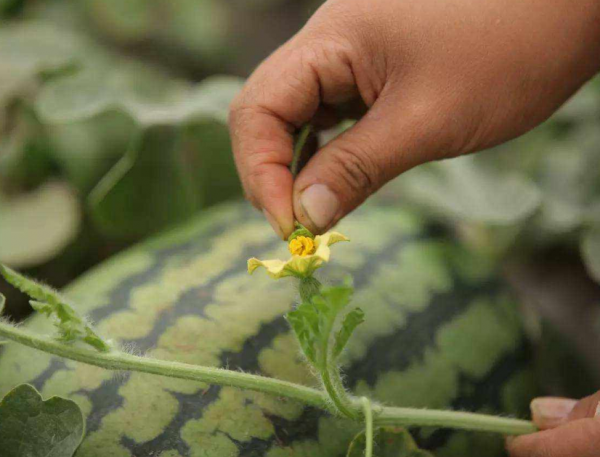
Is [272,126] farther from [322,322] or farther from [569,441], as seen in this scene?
[569,441]

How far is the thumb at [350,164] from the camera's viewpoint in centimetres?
91

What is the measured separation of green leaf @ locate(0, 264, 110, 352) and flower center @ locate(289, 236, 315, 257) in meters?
0.22

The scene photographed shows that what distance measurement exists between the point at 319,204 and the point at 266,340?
261 millimetres

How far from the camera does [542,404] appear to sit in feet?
3.32

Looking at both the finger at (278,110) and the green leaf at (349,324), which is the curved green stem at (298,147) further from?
the green leaf at (349,324)

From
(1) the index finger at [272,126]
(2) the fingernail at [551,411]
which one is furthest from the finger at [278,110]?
(2) the fingernail at [551,411]

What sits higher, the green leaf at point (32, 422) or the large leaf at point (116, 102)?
the large leaf at point (116, 102)

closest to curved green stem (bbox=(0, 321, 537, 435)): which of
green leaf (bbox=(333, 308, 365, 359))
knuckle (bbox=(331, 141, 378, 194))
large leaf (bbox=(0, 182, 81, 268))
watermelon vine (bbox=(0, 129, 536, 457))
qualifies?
watermelon vine (bbox=(0, 129, 536, 457))

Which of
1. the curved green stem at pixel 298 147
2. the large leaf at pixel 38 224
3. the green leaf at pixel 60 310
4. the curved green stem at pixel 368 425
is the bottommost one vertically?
the large leaf at pixel 38 224

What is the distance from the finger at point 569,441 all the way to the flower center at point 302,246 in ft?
1.26

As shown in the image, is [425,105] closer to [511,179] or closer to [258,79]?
[258,79]

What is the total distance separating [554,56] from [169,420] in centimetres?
71

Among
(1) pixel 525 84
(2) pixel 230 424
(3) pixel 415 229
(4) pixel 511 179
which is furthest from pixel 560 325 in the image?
(2) pixel 230 424

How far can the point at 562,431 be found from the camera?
2.92 feet
